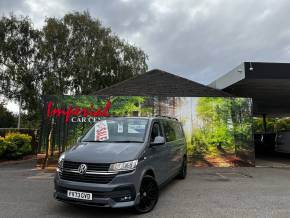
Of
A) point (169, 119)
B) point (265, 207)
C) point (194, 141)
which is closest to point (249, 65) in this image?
point (194, 141)

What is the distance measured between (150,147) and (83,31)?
23794 mm

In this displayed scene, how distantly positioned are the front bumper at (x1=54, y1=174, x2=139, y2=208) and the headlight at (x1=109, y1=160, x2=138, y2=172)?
0.84 feet

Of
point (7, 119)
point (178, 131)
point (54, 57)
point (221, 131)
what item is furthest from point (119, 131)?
point (7, 119)

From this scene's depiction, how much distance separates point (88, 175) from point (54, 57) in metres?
24.2

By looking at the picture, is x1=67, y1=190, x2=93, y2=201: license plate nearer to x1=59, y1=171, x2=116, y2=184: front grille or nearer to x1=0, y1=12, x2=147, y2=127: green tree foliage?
x1=59, y1=171, x2=116, y2=184: front grille

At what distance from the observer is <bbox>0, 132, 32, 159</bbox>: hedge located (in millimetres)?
14108

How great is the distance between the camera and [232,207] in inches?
243

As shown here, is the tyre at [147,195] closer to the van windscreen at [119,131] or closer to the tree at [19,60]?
the van windscreen at [119,131]

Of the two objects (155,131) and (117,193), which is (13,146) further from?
(117,193)

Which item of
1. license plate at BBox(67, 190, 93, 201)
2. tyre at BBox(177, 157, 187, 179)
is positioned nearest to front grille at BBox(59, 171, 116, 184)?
license plate at BBox(67, 190, 93, 201)

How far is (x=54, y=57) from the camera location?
2755cm

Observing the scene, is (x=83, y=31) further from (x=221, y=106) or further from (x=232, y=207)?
(x=232, y=207)

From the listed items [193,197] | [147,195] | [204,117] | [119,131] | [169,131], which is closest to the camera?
[147,195]

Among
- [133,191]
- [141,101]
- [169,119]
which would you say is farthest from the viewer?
[141,101]
